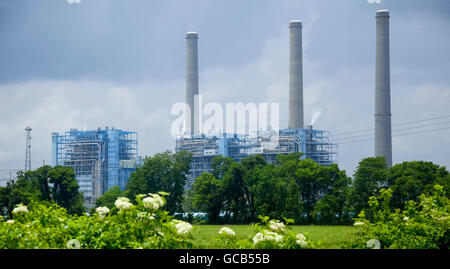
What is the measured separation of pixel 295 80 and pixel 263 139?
1100cm

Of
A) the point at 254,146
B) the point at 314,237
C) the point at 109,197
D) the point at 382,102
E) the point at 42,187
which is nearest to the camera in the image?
the point at 314,237

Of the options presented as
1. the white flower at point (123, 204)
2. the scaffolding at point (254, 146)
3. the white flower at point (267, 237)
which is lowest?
the white flower at point (267, 237)

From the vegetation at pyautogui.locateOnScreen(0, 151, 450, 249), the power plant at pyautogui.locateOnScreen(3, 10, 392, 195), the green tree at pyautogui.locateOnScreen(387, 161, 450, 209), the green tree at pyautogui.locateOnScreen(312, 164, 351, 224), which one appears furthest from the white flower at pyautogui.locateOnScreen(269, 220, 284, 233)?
the green tree at pyautogui.locateOnScreen(312, 164, 351, 224)

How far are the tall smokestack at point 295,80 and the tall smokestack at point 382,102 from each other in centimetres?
773

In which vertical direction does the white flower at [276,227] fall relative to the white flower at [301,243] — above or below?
above

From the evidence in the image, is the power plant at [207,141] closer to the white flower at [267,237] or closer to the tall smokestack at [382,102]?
the tall smokestack at [382,102]

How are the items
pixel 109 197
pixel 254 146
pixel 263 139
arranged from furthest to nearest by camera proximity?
pixel 263 139 < pixel 254 146 < pixel 109 197

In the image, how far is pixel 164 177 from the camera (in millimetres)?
15359

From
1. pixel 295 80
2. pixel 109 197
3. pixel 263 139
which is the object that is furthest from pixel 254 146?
pixel 295 80

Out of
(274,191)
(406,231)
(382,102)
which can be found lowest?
(274,191)

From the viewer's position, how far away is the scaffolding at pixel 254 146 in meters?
20.5

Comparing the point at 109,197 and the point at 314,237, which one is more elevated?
the point at 109,197

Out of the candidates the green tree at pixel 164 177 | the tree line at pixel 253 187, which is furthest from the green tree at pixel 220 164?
the green tree at pixel 164 177

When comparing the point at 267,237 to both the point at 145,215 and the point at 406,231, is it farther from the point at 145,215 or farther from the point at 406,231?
the point at 406,231
